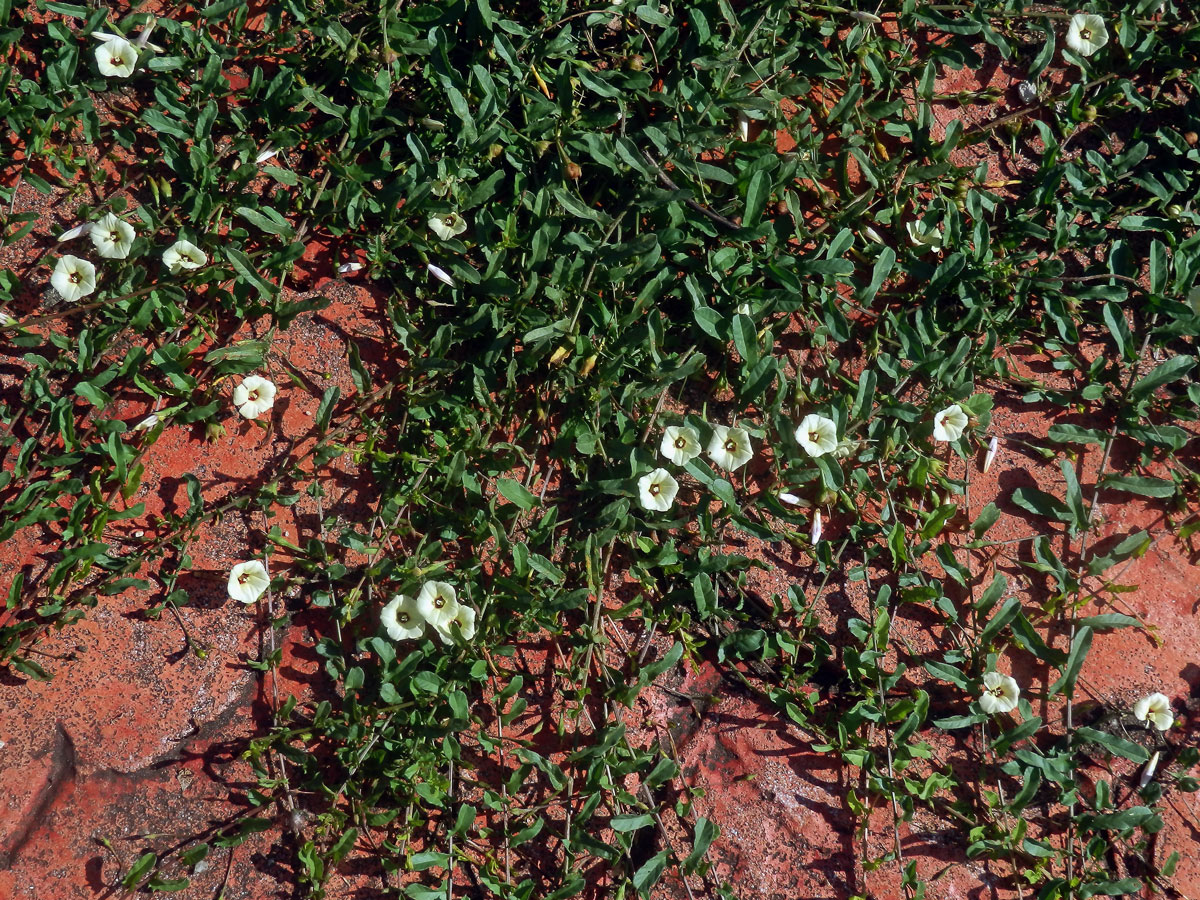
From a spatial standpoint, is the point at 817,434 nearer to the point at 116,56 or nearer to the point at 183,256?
the point at 183,256

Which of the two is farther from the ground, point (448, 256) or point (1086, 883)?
point (448, 256)

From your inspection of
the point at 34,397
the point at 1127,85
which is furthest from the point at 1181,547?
the point at 34,397

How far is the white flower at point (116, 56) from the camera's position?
2.77 metres

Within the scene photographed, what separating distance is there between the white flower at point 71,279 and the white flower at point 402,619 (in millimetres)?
1300

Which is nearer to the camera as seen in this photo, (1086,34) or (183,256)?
(183,256)

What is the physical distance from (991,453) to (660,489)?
41.1 inches

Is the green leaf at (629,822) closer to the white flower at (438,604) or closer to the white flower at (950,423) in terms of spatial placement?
the white flower at (438,604)

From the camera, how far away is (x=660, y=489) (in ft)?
8.31

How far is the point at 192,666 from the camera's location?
248 centimetres

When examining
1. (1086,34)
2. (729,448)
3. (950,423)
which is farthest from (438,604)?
(1086,34)

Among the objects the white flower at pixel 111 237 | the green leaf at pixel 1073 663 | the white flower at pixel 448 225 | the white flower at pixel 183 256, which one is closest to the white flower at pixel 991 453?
the green leaf at pixel 1073 663

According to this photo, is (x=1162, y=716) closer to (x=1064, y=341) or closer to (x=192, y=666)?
(x=1064, y=341)

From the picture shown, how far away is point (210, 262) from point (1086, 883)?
297 centimetres

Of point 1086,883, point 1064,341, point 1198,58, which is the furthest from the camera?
point 1198,58
